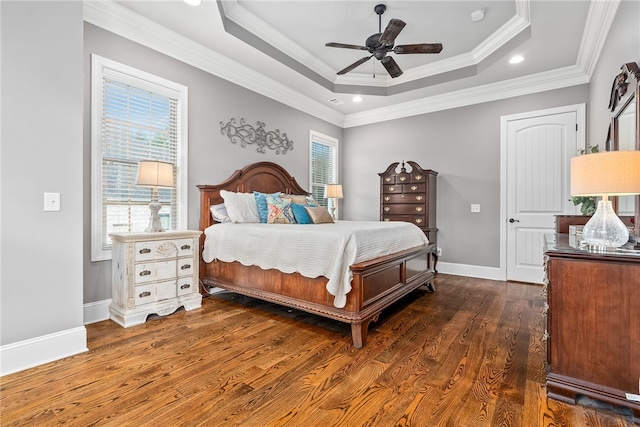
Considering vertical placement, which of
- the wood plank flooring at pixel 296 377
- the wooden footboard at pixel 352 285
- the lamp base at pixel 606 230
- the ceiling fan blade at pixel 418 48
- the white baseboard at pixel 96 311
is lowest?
the wood plank flooring at pixel 296 377

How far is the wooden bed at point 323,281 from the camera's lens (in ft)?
7.55

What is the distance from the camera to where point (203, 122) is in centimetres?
365

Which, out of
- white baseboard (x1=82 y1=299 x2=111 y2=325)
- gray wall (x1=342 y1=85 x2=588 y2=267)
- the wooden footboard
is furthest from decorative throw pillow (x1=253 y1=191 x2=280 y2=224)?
gray wall (x1=342 y1=85 x2=588 y2=267)

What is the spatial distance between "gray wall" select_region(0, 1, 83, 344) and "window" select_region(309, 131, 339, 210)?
3.62 metres

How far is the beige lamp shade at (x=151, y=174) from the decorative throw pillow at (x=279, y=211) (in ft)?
3.88

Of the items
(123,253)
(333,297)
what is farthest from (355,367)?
(123,253)

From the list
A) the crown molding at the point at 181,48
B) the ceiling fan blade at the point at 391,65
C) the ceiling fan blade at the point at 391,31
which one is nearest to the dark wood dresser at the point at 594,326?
the ceiling fan blade at the point at 391,31

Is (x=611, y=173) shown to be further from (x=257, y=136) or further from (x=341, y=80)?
(x=341, y=80)

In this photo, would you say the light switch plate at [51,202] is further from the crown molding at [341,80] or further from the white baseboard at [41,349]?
the crown molding at [341,80]

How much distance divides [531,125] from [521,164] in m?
0.55

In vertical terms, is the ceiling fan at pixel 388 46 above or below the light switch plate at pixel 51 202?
above

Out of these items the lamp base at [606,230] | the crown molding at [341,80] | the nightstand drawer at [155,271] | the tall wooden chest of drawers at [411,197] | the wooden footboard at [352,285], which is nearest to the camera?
the lamp base at [606,230]

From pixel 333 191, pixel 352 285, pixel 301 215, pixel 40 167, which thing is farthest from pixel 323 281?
pixel 333 191

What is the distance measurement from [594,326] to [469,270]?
10.7 feet
